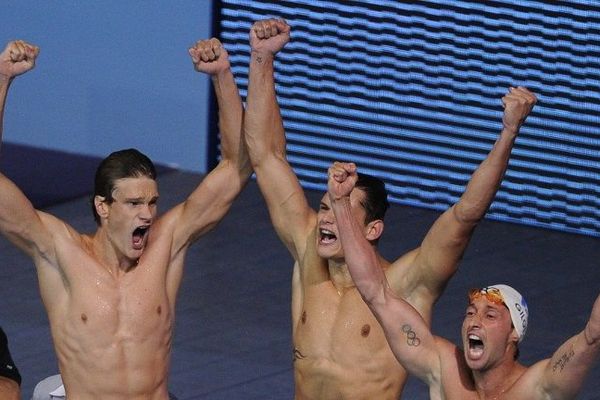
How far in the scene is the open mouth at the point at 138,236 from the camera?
7766 mm

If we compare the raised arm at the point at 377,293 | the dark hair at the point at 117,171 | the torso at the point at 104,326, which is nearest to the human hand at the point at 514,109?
the raised arm at the point at 377,293

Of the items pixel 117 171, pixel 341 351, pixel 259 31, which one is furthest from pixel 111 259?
pixel 259 31

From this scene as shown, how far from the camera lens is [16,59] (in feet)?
25.1

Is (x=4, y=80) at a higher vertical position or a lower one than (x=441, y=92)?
higher

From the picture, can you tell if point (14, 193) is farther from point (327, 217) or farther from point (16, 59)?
point (327, 217)

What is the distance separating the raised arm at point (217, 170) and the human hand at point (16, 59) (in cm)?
75

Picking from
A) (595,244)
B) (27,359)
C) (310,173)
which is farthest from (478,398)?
(310,173)

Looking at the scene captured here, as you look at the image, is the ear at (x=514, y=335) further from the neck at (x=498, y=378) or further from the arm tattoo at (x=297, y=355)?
the arm tattoo at (x=297, y=355)

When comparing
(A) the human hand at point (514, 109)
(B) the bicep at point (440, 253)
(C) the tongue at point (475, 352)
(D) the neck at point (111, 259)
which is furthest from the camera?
(D) the neck at point (111, 259)

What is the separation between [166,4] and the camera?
561 inches

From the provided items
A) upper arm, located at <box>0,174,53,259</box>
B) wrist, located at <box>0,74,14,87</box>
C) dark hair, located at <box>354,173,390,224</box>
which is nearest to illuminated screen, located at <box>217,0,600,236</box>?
dark hair, located at <box>354,173,390,224</box>

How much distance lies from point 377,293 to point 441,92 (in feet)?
22.5

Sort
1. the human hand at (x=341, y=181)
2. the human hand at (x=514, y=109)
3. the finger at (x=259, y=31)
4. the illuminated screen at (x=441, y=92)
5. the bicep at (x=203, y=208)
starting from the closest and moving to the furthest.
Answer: the human hand at (x=341, y=181) → the human hand at (x=514, y=109) → the bicep at (x=203, y=208) → the finger at (x=259, y=31) → the illuminated screen at (x=441, y=92)

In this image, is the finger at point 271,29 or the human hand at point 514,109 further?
the finger at point 271,29
